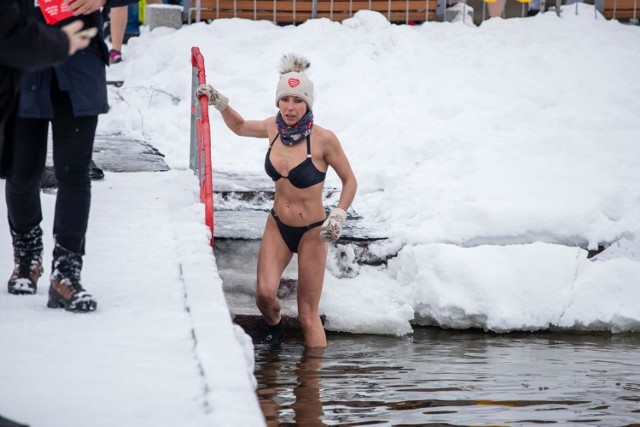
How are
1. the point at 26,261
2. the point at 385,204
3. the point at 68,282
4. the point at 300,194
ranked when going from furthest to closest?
the point at 385,204 → the point at 300,194 → the point at 26,261 → the point at 68,282

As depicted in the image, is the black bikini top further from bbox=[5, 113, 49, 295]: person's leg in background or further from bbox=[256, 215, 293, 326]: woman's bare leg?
bbox=[5, 113, 49, 295]: person's leg in background

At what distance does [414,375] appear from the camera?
239 inches

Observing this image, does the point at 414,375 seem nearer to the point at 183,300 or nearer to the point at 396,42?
the point at 183,300

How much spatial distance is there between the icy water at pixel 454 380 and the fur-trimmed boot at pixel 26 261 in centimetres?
132

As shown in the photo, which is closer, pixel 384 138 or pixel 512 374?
pixel 512 374

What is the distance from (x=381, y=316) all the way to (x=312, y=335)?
728mm

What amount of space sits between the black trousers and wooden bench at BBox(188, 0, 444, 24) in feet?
33.1

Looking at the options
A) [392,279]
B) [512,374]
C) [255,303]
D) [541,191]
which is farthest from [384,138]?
[512,374]

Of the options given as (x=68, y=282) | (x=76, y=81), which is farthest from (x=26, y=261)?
(x=76, y=81)

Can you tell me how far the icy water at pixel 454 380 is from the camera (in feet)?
17.0

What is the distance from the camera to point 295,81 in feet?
21.6

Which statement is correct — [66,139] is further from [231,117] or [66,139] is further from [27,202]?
[231,117]

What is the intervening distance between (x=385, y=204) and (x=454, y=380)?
10.2 feet

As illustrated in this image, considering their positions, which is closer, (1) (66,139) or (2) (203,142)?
(1) (66,139)
